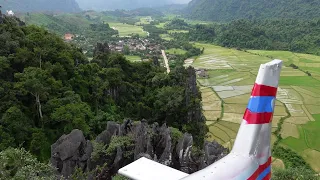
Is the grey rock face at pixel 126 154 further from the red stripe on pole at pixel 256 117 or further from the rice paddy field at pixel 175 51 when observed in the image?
the rice paddy field at pixel 175 51

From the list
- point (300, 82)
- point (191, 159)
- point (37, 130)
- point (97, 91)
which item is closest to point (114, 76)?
point (97, 91)

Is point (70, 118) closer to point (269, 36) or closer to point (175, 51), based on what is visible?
point (175, 51)

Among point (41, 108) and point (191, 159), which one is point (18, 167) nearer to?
point (191, 159)

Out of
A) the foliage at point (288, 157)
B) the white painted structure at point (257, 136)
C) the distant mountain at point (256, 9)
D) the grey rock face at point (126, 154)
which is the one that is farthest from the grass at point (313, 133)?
the distant mountain at point (256, 9)

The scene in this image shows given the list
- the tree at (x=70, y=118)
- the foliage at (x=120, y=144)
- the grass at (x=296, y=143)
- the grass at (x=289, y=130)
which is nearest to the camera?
the foliage at (x=120, y=144)

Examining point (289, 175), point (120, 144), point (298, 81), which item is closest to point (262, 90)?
point (289, 175)

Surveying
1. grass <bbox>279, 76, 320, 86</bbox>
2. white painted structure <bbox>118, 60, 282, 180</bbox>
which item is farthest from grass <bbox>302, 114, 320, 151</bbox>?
white painted structure <bbox>118, 60, 282, 180</bbox>

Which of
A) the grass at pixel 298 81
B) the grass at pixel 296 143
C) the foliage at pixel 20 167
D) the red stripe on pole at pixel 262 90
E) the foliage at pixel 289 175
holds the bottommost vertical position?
the grass at pixel 296 143
